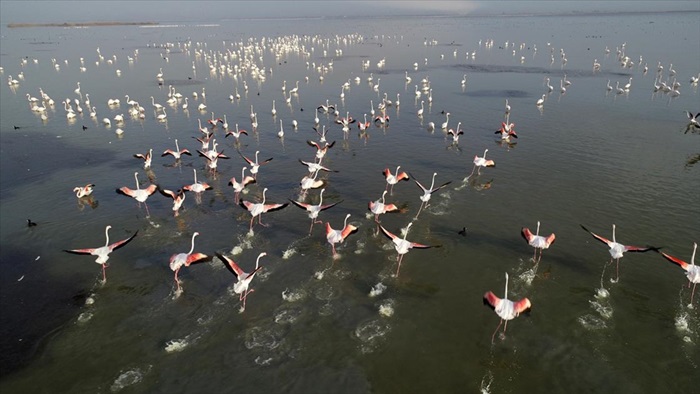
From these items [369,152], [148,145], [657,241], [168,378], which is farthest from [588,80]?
[168,378]

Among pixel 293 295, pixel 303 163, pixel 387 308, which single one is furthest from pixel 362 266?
pixel 303 163

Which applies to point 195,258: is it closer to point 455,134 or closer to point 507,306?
point 507,306

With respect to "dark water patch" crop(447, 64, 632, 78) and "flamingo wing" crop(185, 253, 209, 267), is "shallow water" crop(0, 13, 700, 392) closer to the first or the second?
"flamingo wing" crop(185, 253, 209, 267)

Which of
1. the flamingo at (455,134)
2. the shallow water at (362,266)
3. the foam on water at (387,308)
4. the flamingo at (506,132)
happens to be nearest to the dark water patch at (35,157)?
the shallow water at (362,266)

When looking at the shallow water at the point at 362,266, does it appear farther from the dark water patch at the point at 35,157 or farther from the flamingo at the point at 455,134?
the flamingo at the point at 455,134

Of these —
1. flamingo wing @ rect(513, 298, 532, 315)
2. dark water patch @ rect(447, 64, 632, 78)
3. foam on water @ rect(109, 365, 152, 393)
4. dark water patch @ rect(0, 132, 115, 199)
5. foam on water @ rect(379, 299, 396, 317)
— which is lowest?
foam on water @ rect(109, 365, 152, 393)

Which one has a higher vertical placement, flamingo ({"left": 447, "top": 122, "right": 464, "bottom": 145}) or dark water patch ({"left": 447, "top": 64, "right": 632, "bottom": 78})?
dark water patch ({"left": 447, "top": 64, "right": 632, "bottom": 78})

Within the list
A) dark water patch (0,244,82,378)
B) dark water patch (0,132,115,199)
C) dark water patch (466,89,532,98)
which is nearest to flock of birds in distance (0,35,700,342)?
dark water patch (0,244,82,378)
